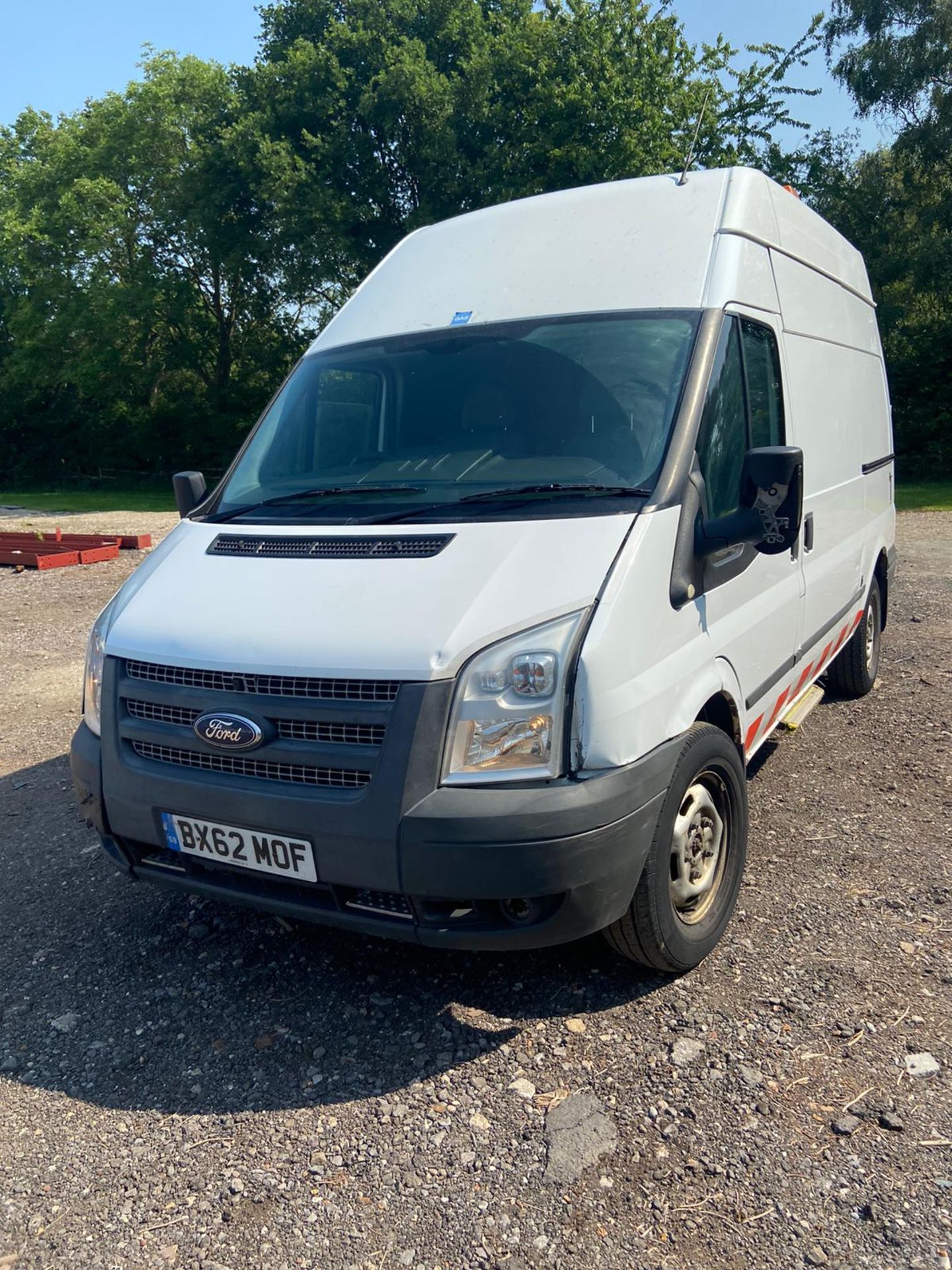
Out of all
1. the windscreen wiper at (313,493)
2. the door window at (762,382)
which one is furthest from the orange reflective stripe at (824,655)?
the windscreen wiper at (313,493)

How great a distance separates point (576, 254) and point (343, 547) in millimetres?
1754

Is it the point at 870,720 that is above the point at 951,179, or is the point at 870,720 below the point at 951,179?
below

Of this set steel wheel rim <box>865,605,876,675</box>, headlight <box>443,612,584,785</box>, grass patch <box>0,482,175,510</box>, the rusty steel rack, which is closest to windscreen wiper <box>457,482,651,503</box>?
headlight <box>443,612,584,785</box>

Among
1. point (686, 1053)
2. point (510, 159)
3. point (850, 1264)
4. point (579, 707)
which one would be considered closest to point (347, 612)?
point (579, 707)

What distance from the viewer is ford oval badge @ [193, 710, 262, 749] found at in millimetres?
2971


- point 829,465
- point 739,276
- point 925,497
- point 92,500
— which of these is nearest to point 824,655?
point 829,465

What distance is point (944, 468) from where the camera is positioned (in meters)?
26.3

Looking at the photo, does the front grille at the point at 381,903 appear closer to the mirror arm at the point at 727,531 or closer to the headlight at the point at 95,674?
the headlight at the point at 95,674

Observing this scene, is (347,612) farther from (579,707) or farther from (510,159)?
(510,159)

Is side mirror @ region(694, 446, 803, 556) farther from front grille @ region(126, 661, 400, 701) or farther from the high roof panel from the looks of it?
front grille @ region(126, 661, 400, 701)

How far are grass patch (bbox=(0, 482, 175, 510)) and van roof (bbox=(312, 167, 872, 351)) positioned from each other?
20.5 meters

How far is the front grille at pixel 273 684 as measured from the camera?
2.87m

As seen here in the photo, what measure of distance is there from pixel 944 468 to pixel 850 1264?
27.2 meters

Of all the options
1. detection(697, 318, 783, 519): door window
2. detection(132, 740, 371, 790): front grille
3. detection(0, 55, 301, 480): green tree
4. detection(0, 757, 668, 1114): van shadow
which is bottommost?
detection(0, 757, 668, 1114): van shadow
